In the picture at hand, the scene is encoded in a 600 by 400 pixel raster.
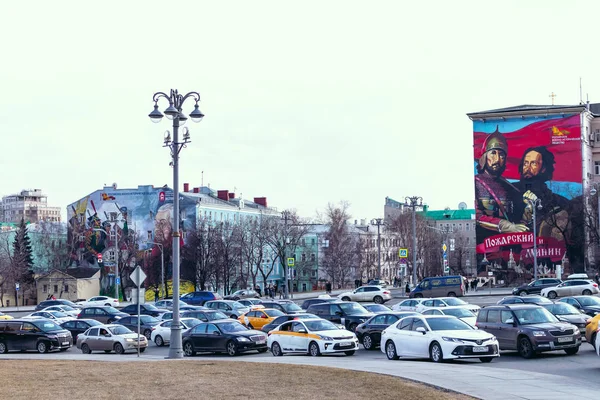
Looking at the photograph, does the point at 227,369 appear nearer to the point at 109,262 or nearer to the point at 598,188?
the point at 598,188

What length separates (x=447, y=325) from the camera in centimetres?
2473

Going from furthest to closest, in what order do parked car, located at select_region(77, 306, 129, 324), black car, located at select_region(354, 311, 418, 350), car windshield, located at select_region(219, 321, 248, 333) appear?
1. parked car, located at select_region(77, 306, 129, 324)
2. car windshield, located at select_region(219, 321, 248, 333)
3. black car, located at select_region(354, 311, 418, 350)

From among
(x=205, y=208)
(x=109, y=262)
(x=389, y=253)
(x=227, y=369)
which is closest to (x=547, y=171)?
(x=205, y=208)

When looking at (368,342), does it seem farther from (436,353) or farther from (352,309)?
(352,309)

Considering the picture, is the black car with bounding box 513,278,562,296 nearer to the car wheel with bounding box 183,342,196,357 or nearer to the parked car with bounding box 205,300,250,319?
the parked car with bounding box 205,300,250,319

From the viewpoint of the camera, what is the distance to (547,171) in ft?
320

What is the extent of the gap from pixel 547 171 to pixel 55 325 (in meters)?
72.3

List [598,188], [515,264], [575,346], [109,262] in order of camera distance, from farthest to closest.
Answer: [109,262] → [515,264] → [598,188] → [575,346]

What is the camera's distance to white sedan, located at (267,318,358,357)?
28.0 metres

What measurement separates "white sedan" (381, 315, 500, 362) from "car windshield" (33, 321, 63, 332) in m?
16.6

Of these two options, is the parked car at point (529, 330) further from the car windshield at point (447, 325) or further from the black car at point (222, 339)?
the black car at point (222, 339)

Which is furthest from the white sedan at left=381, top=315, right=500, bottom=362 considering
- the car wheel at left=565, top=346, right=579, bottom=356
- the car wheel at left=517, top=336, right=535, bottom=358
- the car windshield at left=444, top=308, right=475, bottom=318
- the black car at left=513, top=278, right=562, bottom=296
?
the black car at left=513, top=278, right=562, bottom=296

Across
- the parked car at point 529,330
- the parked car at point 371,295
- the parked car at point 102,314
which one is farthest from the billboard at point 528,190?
the parked car at point 529,330

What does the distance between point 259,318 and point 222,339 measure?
9.43 m
